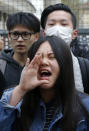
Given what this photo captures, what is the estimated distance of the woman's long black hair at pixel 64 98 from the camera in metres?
1.76

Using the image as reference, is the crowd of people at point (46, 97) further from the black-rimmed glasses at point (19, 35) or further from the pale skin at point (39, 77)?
the black-rimmed glasses at point (19, 35)

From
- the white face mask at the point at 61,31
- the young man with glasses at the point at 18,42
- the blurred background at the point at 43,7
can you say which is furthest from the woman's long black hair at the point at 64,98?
the blurred background at the point at 43,7

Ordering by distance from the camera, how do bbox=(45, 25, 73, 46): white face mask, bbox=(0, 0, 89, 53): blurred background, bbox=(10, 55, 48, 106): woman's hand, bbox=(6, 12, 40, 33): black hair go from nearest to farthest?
bbox=(10, 55, 48, 106): woman's hand
bbox=(45, 25, 73, 46): white face mask
bbox=(6, 12, 40, 33): black hair
bbox=(0, 0, 89, 53): blurred background

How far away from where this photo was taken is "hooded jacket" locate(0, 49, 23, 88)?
274 cm

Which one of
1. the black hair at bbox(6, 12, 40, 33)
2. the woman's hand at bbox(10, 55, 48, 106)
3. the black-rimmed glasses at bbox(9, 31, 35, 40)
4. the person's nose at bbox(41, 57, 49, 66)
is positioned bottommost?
the woman's hand at bbox(10, 55, 48, 106)

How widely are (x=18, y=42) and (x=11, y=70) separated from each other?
0.27 meters

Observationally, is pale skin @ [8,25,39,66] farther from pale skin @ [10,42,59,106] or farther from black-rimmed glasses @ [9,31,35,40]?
pale skin @ [10,42,59,106]

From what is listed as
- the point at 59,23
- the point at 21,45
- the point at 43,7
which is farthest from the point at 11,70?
the point at 43,7

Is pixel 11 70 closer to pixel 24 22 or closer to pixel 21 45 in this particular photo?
pixel 21 45

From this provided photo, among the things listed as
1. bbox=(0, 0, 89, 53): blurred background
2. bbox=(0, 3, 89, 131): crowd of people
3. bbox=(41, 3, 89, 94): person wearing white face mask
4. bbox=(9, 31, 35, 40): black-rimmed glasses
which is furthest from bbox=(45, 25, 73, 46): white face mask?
bbox=(0, 0, 89, 53): blurred background

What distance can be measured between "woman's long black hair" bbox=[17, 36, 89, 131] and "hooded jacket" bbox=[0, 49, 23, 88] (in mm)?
859

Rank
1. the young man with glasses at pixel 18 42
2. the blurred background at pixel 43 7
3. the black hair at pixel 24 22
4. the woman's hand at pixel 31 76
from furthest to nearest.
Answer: the blurred background at pixel 43 7 → the black hair at pixel 24 22 → the young man with glasses at pixel 18 42 → the woman's hand at pixel 31 76

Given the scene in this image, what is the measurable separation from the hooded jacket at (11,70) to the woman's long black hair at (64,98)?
2.82 ft

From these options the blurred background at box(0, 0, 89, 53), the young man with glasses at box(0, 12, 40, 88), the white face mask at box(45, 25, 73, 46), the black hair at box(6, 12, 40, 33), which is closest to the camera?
the white face mask at box(45, 25, 73, 46)
